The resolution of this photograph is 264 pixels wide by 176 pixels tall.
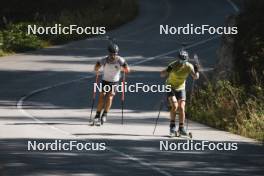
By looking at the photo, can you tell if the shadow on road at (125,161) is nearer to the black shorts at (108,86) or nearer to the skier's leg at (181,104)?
the skier's leg at (181,104)

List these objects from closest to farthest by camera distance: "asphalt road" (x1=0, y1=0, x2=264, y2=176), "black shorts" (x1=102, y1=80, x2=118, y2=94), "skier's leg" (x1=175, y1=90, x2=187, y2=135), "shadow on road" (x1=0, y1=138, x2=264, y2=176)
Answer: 1. "shadow on road" (x1=0, y1=138, x2=264, y2=176)
2. "asphalt road" (x1=0, y1=0, x2=264, y2=176)
3. "skier's leg" (x1=175, y1=90, x2=187, y2=135)
4. "black shorts" (x1=102, y1=80, x2=118, y2=94)

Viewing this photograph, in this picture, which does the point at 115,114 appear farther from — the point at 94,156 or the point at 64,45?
the point at 64,45

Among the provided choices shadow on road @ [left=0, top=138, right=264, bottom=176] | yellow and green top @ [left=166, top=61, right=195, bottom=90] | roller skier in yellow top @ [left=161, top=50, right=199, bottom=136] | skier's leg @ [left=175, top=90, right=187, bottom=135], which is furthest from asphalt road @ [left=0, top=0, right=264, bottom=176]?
yellow and green top @ [left=166, top=61, right=195, bottom=90]

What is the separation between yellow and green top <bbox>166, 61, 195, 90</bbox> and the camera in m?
18.5

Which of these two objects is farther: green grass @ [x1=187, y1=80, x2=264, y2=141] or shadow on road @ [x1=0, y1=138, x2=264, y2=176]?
green grass @ [x1=187, y1=80, x2=264, y2=141]

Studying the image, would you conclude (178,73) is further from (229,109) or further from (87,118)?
(87,118)

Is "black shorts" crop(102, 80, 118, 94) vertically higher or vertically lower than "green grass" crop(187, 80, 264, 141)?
higher

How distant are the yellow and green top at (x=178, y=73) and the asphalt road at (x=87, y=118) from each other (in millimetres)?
1247

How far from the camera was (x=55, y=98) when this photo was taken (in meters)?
25.9

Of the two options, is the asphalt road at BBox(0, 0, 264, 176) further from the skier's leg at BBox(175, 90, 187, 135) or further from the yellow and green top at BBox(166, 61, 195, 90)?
the yellow and green top at BBox(166, 61, 195, 90)

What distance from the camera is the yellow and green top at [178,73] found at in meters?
18.5

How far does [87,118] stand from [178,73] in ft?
13.6

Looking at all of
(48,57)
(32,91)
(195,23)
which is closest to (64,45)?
(48,57)

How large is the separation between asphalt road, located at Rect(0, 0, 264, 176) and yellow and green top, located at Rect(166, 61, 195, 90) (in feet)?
4.09
